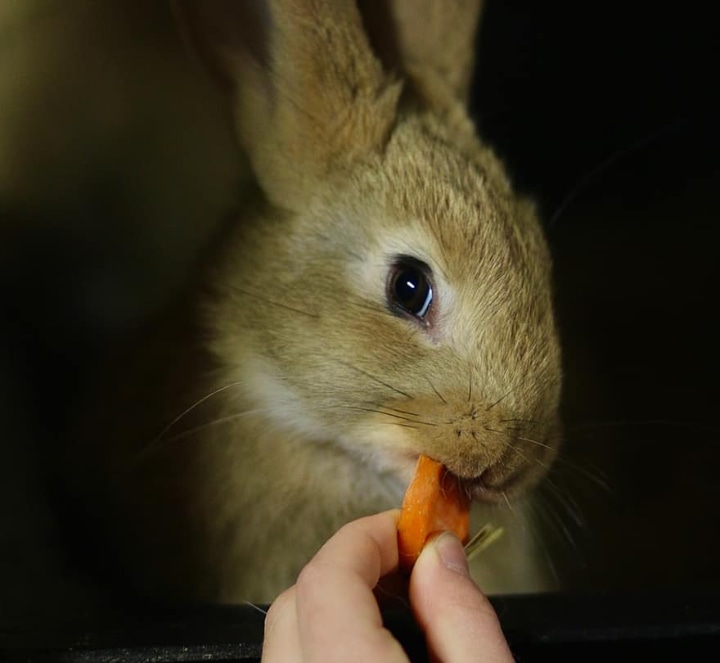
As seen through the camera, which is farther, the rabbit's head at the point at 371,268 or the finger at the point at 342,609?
the rabbit's head at the point at 371,268

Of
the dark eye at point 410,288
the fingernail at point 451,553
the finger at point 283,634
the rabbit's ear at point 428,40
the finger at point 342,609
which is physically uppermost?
the rabbit's ear at point 428,40

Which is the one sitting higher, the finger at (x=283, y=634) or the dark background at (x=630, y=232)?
the dark background at (x=630, y=232)

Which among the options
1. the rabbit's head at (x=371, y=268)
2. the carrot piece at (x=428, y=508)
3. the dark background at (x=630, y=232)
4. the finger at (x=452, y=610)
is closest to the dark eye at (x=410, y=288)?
the rabbit's head at (x=371, y=268)

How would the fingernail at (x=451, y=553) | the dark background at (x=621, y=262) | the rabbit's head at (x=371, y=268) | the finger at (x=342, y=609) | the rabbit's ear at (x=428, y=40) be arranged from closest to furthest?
the finger at (x=342, y=609)
the fingernail at (x=451, y=553)
the rabbit's head at (x=371, y=268)
the rabbit's ear at (x=428, y=40)
the dark background at (x=621, y=262)

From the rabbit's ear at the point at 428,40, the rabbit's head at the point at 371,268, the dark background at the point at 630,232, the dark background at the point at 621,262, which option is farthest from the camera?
the dark background at the point at 630,232

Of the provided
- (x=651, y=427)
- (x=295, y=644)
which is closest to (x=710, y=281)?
(x=651, y=427)

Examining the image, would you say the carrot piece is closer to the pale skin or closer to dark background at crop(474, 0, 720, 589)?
the pale skin

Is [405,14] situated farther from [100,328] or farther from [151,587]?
[151,587]

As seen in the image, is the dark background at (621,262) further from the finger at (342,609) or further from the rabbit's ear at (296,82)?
the finger at (342,609)
